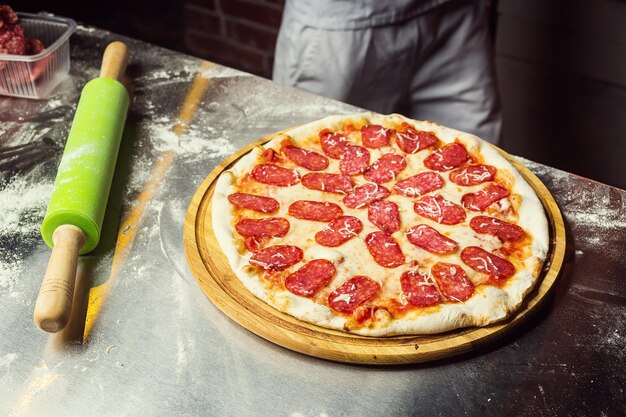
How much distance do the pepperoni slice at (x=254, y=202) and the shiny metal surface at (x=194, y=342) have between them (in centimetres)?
16

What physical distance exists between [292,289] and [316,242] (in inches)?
6.3

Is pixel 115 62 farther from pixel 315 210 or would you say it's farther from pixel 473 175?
pixel 473 175

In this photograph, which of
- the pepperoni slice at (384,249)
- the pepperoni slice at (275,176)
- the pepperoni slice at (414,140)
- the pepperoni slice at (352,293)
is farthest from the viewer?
the pepperoni slice at (414,140)

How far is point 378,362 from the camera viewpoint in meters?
1.28

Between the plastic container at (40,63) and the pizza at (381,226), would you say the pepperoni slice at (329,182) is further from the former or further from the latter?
the plastic container at (40,63)

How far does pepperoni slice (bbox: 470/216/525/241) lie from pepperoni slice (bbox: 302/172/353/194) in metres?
0.31

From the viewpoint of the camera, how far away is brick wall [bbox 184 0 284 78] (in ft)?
12.4

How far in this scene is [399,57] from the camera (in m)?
2.39

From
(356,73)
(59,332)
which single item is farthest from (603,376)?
(356,73)

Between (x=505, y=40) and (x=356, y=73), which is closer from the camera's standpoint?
(x=356, y=73)

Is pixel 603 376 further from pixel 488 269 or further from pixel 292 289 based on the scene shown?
pixel 292 289

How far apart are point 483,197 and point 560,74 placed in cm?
194

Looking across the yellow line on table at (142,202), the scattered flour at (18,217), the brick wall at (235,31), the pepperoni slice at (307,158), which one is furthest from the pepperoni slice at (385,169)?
the brick wall at (235,31)

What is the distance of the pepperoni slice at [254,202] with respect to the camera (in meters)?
1.59
